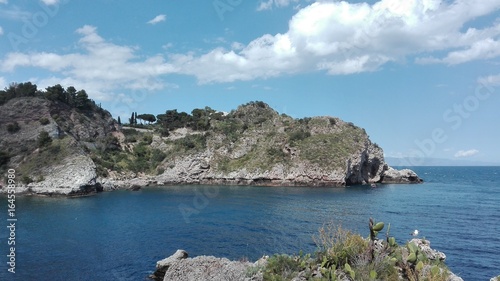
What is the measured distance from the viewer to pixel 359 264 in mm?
13906

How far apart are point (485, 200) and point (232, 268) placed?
64.7 meters

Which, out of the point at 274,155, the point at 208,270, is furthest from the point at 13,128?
the point at 208,270

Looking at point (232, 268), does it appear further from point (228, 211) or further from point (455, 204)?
point (455, 204)

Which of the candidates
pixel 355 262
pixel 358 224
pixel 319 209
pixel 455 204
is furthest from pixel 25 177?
pixel 455 204

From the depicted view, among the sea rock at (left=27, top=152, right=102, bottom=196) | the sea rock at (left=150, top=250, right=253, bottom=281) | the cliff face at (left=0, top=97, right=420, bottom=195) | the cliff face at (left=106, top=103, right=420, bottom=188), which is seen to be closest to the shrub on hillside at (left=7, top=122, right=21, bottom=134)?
the cliff face at (left=0, top=97, right=420, bottom=195)

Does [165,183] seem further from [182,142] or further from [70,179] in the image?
[70,179]

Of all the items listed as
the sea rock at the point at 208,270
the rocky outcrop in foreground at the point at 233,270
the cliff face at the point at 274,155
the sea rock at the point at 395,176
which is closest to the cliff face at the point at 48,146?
the cliff face at the point at 274,155

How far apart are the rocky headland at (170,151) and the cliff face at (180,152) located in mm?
229

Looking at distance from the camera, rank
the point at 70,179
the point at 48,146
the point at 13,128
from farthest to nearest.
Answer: the point at 13,128 → the point at 48,146 → the point at 70,179

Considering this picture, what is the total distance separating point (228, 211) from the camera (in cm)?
5016

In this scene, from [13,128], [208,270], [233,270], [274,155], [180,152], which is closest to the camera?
[233,270]

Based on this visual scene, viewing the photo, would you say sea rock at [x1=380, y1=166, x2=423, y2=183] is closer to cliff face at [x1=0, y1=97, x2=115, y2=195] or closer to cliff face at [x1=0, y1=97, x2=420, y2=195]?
cliff face at [x1=0, y1=97, x2=420, y2=195]

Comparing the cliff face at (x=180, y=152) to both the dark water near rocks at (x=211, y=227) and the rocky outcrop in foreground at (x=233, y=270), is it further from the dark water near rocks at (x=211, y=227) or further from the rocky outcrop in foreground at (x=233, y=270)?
the rocky outcrop in foreground at (x=233, y=270)

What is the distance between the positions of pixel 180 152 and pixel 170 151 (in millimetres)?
4478
